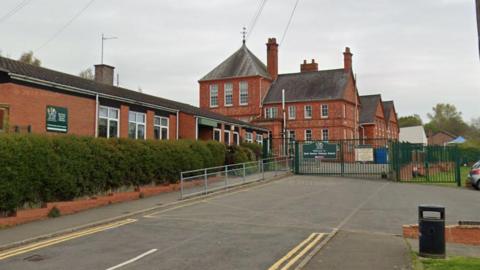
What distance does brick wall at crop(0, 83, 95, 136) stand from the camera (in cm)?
1809

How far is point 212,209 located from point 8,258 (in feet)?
25.0

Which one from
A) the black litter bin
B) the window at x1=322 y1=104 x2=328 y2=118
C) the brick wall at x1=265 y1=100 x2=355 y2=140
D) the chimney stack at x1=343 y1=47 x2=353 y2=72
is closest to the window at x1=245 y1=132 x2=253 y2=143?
the brick wall at x1=265 y1=100 x2=355 y2=140

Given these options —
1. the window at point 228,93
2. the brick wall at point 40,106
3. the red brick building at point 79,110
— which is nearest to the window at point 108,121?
the red brick building at point 79,110

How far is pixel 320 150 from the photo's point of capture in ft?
107

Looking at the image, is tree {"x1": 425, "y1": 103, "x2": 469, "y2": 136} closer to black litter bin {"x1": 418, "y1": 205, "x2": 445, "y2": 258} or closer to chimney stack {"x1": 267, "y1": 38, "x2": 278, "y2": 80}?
chimney stack {"x1": 267, "y1": 38, "x2": 278, "y2": 80}

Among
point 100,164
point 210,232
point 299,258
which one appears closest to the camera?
point 299,258

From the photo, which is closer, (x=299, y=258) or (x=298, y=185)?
(x=299, y=258)

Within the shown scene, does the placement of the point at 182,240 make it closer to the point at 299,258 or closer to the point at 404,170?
the point at 299,258

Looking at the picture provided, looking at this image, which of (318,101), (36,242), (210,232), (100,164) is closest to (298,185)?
(100,164)

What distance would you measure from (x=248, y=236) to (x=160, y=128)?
1705 cm

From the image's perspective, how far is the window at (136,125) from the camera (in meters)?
25.0

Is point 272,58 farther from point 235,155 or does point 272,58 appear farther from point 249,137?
point 235,155

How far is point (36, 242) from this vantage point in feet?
37.7

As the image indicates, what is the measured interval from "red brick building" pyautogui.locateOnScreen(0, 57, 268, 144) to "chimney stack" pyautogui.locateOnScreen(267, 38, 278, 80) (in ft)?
112
